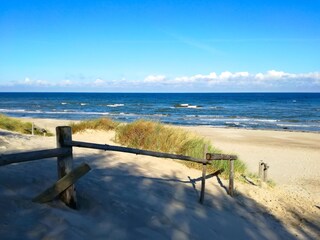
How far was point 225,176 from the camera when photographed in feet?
31.3

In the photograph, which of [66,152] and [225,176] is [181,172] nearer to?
[225,176]

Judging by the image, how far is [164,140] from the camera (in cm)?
1131

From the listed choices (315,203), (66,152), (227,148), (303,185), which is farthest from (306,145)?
(66,152)

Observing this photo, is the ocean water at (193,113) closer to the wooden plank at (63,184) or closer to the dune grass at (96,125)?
the dune grass at (96,125)

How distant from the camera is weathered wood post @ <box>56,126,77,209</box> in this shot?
453 cm

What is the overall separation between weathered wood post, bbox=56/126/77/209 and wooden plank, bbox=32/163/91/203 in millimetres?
117

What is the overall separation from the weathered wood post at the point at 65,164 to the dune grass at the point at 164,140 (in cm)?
571

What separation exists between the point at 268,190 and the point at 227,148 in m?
9.49

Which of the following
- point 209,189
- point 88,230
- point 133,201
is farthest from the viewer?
point 209,189

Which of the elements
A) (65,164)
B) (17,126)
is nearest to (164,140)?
(65,164)

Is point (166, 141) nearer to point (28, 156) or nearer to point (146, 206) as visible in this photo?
point (146, 206)

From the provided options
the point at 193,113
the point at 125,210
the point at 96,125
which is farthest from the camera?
the point at 193,113

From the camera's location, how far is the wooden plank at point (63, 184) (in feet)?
14.5

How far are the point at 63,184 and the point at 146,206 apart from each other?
164 centimetres
